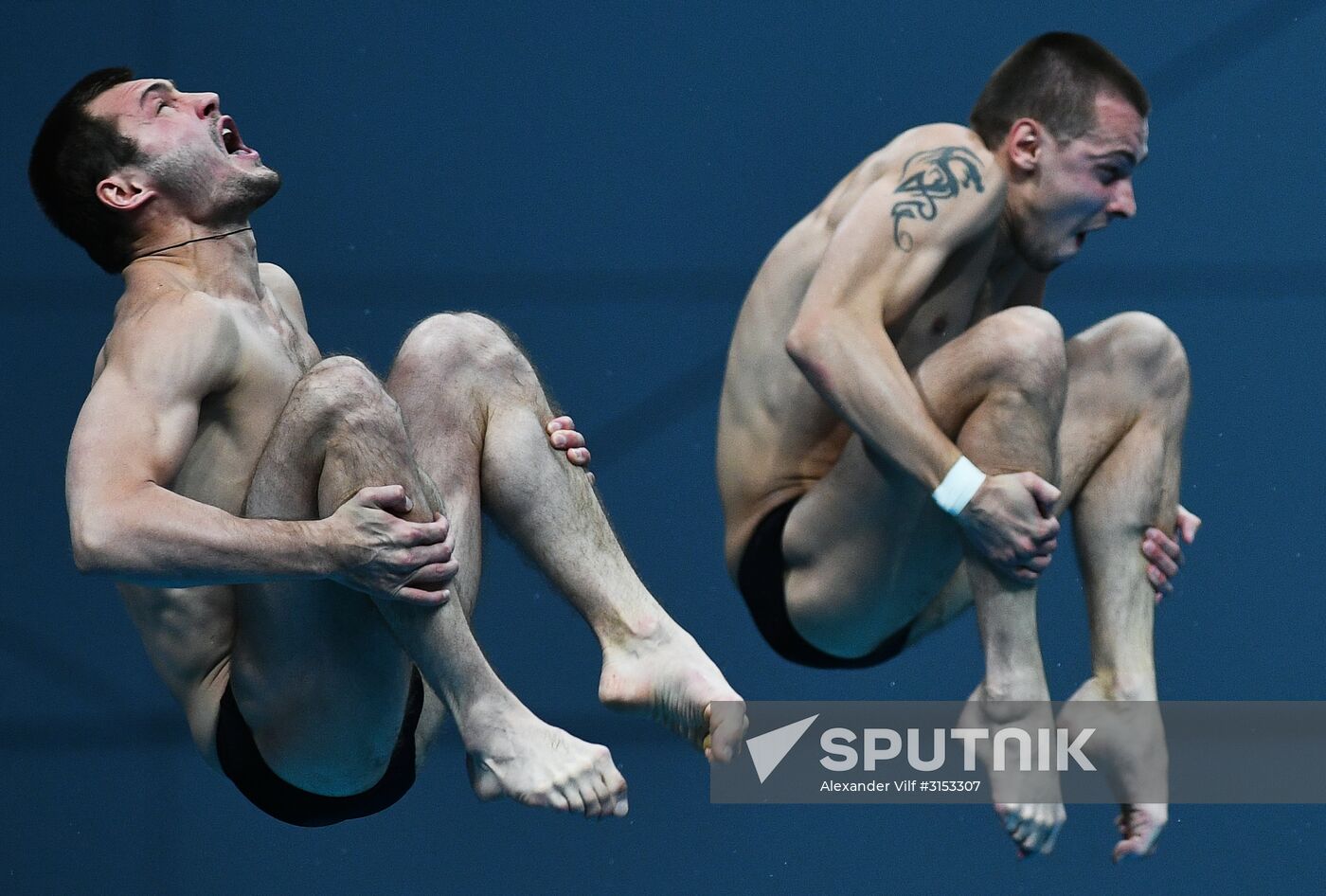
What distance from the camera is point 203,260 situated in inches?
78.1

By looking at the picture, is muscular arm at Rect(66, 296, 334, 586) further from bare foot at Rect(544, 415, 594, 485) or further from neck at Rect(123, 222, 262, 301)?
bare foot at Rect(544, 415, 594, 485)

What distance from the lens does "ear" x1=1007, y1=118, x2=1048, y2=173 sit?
2.18m

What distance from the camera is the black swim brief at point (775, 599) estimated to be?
89.0 inches

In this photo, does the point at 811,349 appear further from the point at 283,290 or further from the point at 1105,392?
the point at 283,290

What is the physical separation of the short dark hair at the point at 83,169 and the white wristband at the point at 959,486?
0.87 m

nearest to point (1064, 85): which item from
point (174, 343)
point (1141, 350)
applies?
point (1141, 350)

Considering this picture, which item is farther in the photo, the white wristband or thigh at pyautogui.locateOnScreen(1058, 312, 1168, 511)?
thigh at pyautogui.locateOnScreen(1058, 312, 1168, 511)

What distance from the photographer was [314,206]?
331cm

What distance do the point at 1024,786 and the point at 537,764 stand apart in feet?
1.67

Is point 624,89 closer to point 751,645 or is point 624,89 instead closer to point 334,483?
point 751,645

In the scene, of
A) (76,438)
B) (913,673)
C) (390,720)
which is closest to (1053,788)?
(390,720)

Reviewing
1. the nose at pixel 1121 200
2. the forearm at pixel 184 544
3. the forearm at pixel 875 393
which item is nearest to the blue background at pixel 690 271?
the nose at pixel 1121 200

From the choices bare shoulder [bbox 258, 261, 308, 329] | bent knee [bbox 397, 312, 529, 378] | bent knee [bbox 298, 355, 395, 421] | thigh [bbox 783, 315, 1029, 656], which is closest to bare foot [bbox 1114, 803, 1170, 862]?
thigh [bbox 783, 315, 1029, 656]

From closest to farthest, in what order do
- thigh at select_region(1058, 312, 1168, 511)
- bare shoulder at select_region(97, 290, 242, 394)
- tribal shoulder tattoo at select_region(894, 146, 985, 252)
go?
bare shoulder at select_region(97, 290, 242, 394)
tribal shoulder tattoo at select_region(894, 146, 985, 252)
thigh at select_region(1058, 312, 1168, 511)
